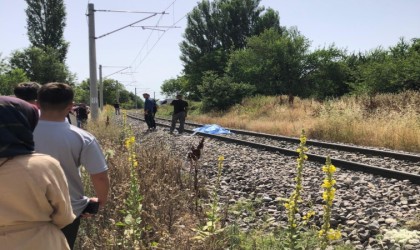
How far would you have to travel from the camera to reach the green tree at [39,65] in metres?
40.2

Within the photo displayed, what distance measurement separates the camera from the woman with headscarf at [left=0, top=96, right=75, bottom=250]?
188 centimetres

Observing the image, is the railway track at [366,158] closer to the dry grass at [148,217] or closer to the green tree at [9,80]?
the dry grass at [148,217]

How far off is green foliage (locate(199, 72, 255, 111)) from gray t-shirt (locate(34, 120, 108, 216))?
102 feet

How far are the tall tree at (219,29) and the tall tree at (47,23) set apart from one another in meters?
18.9

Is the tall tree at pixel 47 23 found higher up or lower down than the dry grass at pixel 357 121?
higher up

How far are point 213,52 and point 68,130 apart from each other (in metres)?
58.3

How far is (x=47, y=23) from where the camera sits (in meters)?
48.2

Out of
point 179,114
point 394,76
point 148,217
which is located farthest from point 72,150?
point 394,76

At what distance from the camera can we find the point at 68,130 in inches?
115

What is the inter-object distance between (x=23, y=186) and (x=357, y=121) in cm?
1584

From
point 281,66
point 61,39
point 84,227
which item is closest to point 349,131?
point 84,227

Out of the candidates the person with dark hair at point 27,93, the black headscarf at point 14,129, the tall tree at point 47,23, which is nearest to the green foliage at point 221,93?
the tall tree at point 47,23

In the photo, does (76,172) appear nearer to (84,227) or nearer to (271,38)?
(84,227)

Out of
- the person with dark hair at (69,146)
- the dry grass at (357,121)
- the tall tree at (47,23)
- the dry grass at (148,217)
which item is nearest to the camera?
the person with dark hair at (69,146)
